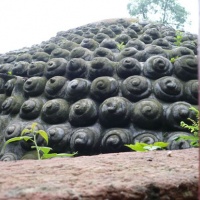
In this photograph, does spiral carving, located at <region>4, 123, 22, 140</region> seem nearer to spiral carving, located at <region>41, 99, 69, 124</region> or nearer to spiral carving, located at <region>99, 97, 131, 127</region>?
spiral carving, located at <region>41, 99, 69, 124</region>

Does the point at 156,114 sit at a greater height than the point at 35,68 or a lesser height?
lesser

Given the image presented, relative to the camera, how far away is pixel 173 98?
82.4 inches

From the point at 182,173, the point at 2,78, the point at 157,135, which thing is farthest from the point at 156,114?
the point at 2,78

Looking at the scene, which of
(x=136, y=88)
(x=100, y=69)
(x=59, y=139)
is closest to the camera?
(x=59, y=139)

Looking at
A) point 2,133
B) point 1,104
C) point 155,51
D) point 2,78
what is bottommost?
point 2,133

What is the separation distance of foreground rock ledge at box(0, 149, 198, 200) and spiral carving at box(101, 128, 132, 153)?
1085 mm

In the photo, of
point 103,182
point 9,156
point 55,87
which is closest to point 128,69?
point 55,87

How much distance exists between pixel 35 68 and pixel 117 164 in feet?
6.86

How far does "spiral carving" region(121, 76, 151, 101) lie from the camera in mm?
2123

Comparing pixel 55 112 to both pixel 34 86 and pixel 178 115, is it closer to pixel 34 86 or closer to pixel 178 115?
pixel 34 86

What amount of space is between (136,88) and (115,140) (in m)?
0.49

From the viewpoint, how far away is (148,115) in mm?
1956

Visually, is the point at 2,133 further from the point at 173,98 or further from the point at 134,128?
the point at 173,98

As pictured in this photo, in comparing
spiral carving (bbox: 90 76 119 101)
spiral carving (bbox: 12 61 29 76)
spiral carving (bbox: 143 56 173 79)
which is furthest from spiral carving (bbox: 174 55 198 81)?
spiral carving (bbox: 12 61 29 76)
